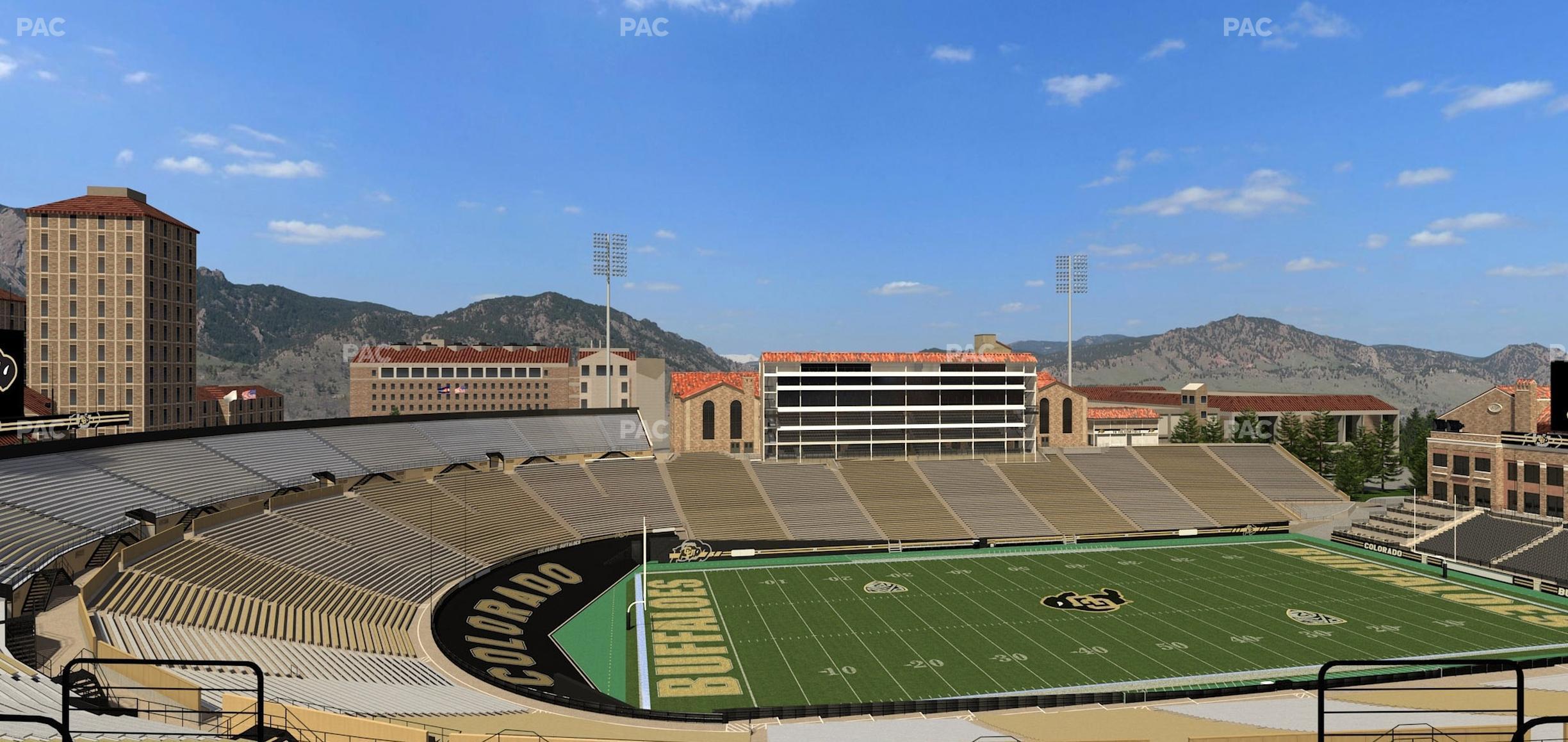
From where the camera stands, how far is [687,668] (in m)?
30.7

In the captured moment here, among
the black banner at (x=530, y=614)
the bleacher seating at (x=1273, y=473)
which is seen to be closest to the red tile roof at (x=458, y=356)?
the black banner at (x=530, y=614)

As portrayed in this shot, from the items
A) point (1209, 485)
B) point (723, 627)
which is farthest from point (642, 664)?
point (1209, 485)

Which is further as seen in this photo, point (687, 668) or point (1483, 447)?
point (1483, 447)

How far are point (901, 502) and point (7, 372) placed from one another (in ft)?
149

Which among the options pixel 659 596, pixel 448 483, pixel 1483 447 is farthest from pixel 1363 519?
pixel 448 483

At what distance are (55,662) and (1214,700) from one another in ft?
101

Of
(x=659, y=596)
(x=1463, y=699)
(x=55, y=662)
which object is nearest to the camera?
(x=55, y=662)

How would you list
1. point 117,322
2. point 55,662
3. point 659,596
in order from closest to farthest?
point 55,662 → point 659,596 → point 117,322

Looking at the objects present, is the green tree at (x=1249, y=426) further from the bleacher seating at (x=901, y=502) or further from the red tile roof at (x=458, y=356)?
the red tile roof at (x=458, y=356)

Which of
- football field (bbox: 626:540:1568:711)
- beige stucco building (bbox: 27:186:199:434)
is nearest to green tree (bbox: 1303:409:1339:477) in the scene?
football field (bbox: 626:540:1568:711)

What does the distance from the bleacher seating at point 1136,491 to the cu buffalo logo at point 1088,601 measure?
17.0 m

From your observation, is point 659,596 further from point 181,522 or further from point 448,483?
point 181,522

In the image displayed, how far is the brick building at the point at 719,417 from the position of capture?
2427 inches

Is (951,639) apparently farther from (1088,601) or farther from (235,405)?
(235,405)
